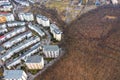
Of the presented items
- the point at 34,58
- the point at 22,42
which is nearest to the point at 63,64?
the point at 34,58

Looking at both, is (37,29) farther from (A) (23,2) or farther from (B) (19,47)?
A: (A) (23,2)

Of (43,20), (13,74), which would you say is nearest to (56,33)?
(43,20)

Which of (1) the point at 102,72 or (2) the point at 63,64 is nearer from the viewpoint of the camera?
(1) the point at 102,72

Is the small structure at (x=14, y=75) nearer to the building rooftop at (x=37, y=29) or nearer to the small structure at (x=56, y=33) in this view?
the small structure at (x=56, y=33)


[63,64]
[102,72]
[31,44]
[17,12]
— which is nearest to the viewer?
[102,72]

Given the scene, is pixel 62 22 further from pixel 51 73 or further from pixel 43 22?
pixel 51 73

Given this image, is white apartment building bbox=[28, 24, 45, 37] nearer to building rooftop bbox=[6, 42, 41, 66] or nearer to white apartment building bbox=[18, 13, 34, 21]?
white apartment building bbox=[18, 13, 34, 21]

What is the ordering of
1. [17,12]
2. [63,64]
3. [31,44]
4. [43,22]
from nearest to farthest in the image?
[63,64] < [31,44] < [43,22] < [17,12]
